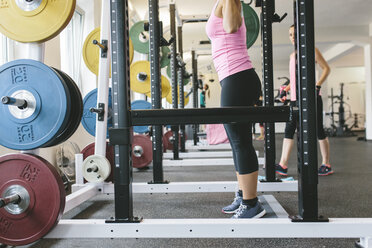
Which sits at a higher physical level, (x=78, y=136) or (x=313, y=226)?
(x=78, y=136)

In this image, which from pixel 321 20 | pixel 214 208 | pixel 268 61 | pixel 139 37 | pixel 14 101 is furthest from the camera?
pixel 321 20

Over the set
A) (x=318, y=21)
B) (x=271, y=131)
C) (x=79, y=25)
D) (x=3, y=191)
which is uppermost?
(x=318, y=21)

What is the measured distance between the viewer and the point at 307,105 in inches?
46.5

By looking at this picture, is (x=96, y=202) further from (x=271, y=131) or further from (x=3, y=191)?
(x=271, y=131)

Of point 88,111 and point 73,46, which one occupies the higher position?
point 73,46

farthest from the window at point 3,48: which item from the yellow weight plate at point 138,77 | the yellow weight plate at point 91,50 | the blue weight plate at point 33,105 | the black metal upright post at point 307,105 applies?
the black metal upright post at point 307,105

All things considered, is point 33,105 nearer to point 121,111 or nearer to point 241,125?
point 121,111

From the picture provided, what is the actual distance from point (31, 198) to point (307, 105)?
1160mm

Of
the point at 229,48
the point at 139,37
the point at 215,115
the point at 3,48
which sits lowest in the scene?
the point at 215,115

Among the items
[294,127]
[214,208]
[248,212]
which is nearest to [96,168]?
[214,208]

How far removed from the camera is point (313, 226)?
1135 mm

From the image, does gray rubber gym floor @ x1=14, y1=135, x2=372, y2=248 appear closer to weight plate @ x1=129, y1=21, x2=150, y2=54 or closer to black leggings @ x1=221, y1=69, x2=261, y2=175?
black leggings @ x1=221, y1=69, x2=261, y2=175

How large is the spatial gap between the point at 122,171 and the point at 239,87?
2.11 ft

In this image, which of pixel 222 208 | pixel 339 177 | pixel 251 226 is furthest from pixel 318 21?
pixel 251 226
